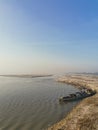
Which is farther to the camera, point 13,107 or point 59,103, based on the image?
point 59,103

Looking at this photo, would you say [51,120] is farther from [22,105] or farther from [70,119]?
[22,105]

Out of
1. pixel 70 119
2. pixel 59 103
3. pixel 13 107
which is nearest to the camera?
pixel 70 119

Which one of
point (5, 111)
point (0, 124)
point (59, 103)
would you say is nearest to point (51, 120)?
point (0, 124)

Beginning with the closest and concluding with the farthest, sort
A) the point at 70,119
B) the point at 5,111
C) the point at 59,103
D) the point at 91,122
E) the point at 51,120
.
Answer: the point at 91,122, the point at 70,119, the point at 51,120, the point at 5,111, the point at 59,103

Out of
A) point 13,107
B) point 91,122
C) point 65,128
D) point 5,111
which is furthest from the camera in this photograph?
point 13,107

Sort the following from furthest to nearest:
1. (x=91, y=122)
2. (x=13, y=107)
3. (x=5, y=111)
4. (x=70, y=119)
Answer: (x=13, y=107), (x=5, y=111), (x=70, y=119), (x=91, y=122)

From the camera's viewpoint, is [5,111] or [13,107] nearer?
[5,111]

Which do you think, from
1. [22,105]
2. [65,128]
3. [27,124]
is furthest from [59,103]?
[65,128]

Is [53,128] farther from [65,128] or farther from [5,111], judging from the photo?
[5,111]
